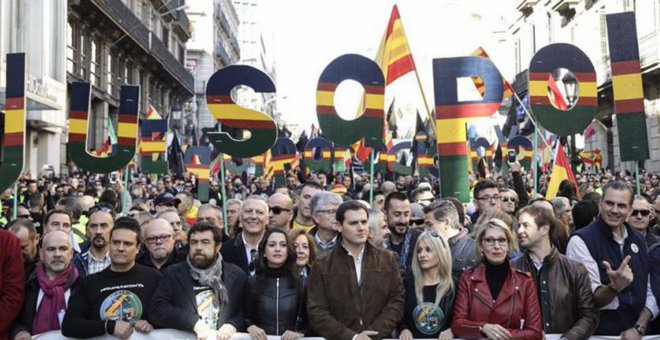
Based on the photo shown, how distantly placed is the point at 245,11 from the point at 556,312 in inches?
4722

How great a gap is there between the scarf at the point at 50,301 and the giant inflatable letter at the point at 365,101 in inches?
147

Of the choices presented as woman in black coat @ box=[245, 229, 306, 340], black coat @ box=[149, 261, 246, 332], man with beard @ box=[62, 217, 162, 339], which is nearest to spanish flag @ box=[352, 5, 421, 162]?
woman in black coat @ box=[245, 229, 306, 340]

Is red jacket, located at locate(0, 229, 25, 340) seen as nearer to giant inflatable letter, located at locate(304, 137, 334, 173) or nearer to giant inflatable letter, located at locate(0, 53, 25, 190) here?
giant inflatable letter, located at locate(0, 53, 25, 190)

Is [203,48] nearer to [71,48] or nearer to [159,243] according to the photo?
[71,48]

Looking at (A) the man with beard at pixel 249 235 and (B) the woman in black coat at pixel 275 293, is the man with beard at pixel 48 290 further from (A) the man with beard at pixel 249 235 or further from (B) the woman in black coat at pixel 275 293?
(A) the man with beard at pixel 249 235

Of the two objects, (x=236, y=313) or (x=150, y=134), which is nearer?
(x=236, y=313)

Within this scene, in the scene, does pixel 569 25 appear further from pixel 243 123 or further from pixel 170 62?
pixel 243 123

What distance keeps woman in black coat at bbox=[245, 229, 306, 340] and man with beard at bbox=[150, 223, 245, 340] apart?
0.31 feet

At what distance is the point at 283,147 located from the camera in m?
14.7

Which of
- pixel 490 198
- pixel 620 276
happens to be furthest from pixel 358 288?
pixel 490 198

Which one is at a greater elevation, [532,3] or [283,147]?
[532,3]

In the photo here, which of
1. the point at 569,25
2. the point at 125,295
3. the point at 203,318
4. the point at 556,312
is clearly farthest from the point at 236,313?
the point at 569,25

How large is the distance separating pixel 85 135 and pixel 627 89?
18.9 feet

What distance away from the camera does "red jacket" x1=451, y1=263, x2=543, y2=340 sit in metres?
4.74
